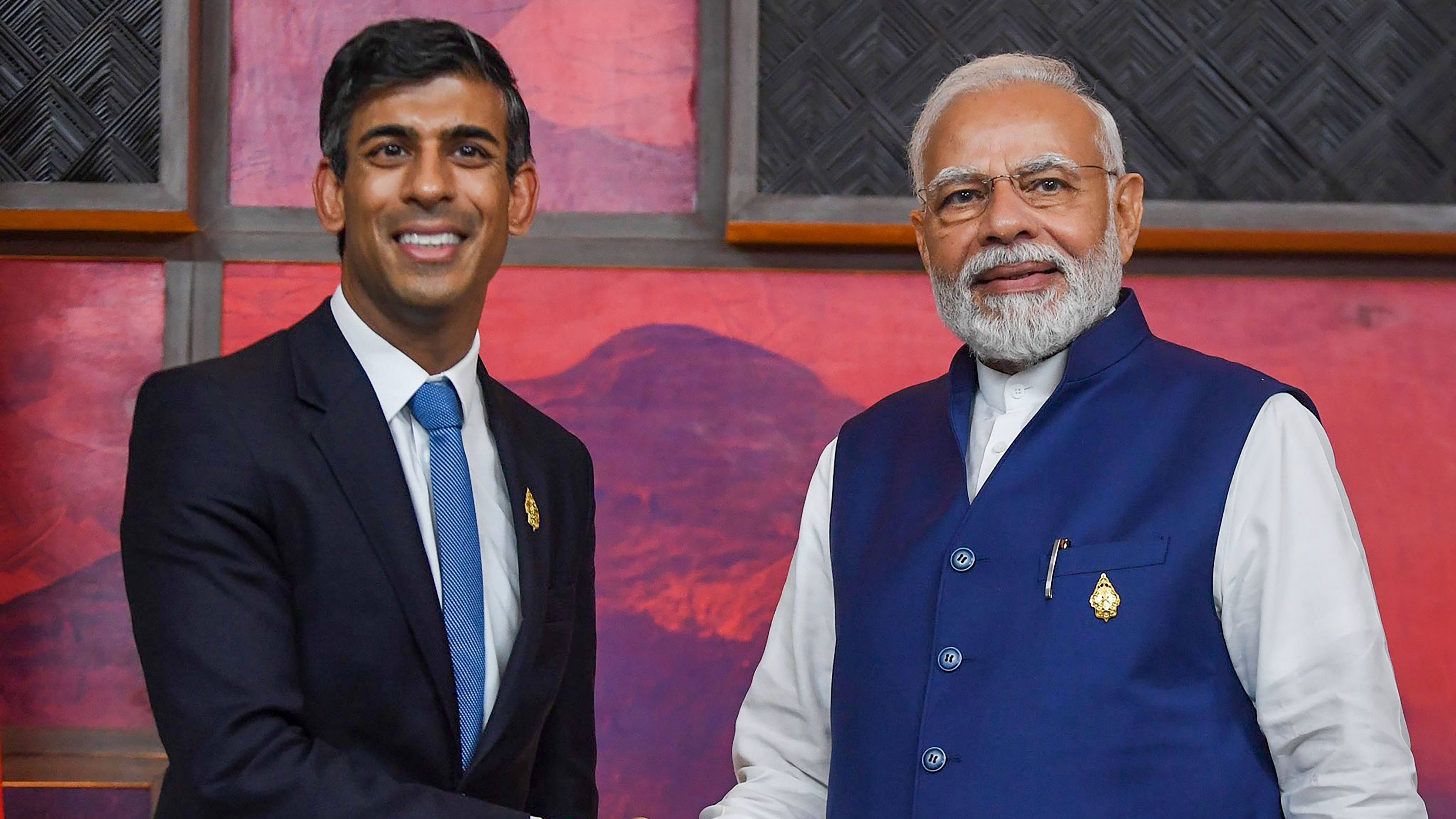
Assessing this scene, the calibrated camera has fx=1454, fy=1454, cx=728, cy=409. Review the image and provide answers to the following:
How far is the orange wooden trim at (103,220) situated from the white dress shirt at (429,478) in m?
0.98

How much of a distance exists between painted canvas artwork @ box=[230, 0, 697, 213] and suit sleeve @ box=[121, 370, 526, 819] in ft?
3.87

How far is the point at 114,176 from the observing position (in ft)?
9.16

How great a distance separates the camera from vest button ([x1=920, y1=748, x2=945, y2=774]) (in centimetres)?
172

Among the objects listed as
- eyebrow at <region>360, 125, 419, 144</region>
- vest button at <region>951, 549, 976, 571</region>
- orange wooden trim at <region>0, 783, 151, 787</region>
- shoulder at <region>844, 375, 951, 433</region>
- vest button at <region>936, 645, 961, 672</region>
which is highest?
eyebrow at <region>360, 125, 419, 144</region>

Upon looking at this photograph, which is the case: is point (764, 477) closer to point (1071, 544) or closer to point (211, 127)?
point (1071, 544)

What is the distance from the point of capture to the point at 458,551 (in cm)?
182

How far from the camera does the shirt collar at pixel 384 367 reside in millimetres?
1863

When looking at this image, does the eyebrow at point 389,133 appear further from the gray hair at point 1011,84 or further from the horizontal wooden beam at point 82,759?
the horizontal wooden beam at point 82,759

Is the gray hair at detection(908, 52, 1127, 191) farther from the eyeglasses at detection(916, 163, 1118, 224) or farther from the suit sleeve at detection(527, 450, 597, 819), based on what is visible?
the suit sleeve at detection(527, 450, 597, 819)

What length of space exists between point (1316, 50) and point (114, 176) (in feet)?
7.66

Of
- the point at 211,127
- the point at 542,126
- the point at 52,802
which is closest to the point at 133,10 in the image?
the point at 211,127

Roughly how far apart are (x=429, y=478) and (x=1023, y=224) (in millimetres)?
834

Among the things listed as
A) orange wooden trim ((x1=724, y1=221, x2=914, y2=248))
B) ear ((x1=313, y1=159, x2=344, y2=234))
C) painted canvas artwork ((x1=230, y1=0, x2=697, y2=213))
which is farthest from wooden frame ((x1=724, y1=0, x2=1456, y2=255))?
ear ((x1=313, y1=159, x2=344, y2=234))

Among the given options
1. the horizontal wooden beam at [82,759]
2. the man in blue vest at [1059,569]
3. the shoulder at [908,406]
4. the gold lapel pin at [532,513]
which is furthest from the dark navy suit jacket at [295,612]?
the horizontal wooden beam at [82,759]
